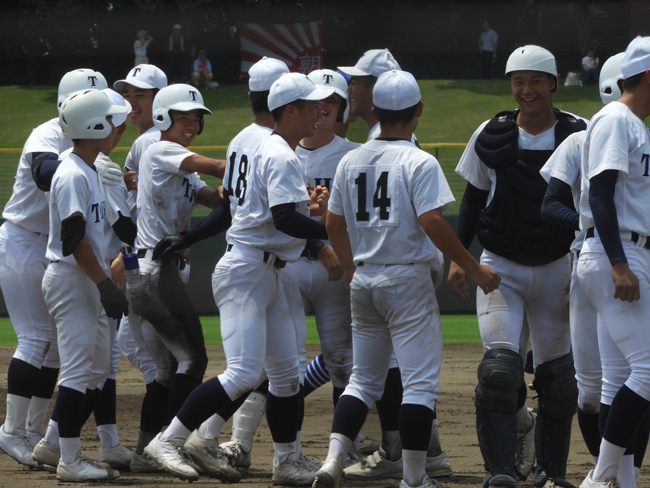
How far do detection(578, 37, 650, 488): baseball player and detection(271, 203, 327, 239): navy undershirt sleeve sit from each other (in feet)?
4.12


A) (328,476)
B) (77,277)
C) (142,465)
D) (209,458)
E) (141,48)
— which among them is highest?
(141,48)

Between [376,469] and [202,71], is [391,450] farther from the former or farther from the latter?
[202,71]

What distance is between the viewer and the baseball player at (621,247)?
139 inches

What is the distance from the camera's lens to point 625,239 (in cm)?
364

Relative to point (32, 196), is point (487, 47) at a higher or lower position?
higher

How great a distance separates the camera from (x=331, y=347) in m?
4.91

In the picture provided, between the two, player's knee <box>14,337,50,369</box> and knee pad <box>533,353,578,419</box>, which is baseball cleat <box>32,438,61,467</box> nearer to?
player's knee <box>14,337,50,369</box>

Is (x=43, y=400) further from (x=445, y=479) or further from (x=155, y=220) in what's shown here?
(x=445, y=479)

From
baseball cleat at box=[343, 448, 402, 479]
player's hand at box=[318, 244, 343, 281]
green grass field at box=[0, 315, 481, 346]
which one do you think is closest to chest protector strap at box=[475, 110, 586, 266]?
player's hand at box=[318, 244, 343, 281]

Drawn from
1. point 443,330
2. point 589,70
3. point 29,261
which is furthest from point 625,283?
point 589,70

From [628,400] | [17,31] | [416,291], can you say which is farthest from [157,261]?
[17,31]

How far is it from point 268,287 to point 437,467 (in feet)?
4.27

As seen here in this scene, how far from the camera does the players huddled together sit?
375 centimetres

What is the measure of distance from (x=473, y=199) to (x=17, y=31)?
2609cm
